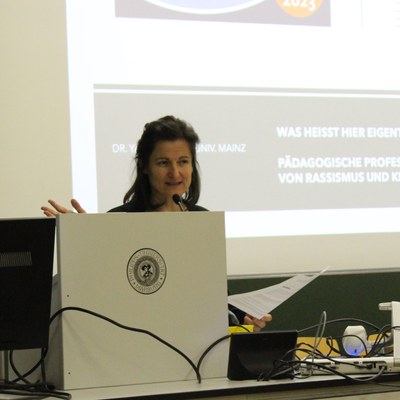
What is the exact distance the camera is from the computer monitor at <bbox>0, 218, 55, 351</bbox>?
151 centimetres

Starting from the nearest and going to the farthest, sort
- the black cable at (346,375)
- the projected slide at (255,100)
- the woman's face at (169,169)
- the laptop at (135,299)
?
the black cable at (346,375) → the laptop at (135,299) → the woman's face at (169,169) → the projected slide at (255,100)

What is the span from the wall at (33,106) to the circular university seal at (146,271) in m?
1.56

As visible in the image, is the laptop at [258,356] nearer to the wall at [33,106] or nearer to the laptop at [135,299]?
the laptop at [135,299]

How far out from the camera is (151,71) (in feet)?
10.9

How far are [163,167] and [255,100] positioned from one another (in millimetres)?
983

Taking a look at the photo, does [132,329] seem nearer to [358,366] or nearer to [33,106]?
[358,366]

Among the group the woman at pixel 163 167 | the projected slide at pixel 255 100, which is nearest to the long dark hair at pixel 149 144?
the woman at pixel 163 167

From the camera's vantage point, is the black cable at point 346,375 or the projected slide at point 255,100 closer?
the black cable at point 346,375

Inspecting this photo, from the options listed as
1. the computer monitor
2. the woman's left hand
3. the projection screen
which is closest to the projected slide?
the projection screen

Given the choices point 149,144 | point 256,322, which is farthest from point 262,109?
point 256,322

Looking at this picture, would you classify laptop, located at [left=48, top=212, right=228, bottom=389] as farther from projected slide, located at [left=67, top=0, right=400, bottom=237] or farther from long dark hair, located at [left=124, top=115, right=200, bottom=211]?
projected slide, located at [left=67, top=0, right=400, bottom=237]

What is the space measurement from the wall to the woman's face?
2.14 ft

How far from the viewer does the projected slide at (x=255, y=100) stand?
3223 mm

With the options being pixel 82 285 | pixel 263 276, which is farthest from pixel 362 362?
pixel 263 276
